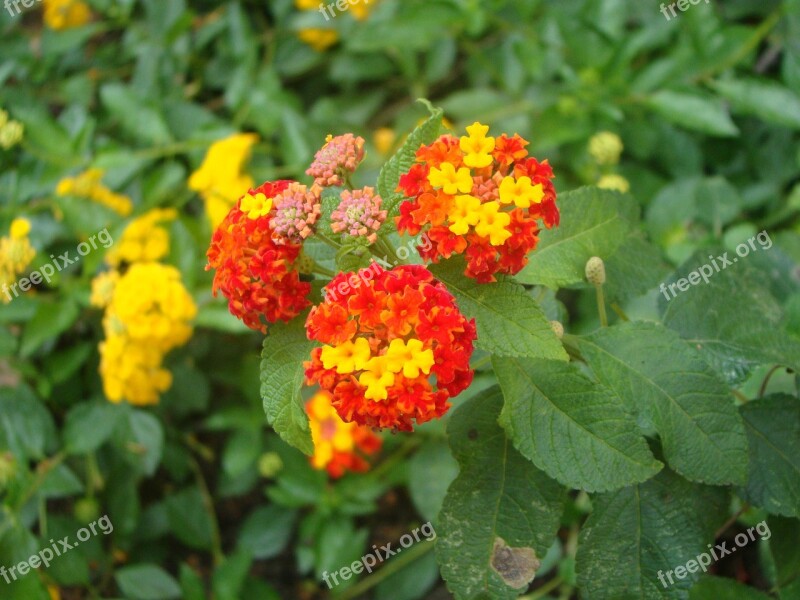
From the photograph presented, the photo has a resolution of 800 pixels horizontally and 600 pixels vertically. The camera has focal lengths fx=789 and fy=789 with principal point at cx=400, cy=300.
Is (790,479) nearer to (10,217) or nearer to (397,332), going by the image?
(397,332)

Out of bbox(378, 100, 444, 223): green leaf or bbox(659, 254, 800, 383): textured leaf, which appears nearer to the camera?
bbox(378, 100, 444, 223): green leaf

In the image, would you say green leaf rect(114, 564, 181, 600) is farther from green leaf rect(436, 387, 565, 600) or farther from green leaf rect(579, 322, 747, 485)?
green leaf rect(579, 322, 747, 485)

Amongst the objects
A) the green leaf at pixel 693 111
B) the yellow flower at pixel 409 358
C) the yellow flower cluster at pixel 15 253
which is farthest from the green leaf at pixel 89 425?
the green leaf at pixel 693 111

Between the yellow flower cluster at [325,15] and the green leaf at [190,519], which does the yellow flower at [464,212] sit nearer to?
the green leaf at [190,519]

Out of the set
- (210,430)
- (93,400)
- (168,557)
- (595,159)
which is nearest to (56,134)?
(93,400)

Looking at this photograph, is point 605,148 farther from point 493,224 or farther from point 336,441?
point 493,224

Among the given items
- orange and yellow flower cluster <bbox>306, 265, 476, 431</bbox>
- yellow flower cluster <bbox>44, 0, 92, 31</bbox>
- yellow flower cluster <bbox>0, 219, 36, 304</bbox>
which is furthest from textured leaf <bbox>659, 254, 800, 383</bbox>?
yellow flower cluster <bbox>44, 0, 92, 31</bbox>
